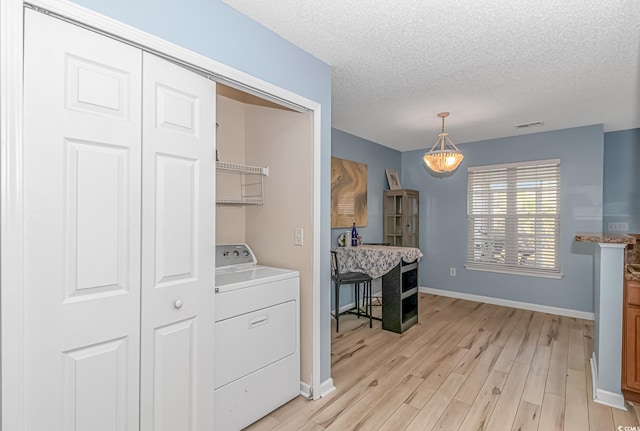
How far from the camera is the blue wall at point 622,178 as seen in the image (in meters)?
4.14

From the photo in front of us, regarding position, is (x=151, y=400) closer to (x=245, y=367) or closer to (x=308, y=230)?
(x=245, y=367)

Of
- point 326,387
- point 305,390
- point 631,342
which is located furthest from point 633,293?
point 305,390

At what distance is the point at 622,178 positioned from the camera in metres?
4.22

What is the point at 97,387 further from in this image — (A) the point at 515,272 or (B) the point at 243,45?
(A) the point at 515,272

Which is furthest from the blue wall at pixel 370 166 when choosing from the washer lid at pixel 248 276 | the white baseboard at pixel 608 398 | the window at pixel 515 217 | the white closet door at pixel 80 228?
the white closet door at pixel 80 228

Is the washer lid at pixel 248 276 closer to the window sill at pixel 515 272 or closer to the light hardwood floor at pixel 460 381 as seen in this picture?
the light hardwood floor at pixel 460 381

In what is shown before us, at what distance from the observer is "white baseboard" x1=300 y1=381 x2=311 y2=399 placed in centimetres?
233

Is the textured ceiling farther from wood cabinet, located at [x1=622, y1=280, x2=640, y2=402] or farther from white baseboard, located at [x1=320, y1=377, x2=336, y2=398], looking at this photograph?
white baseboard, located at [x1=320, y1=377, x2=336, y2=398]

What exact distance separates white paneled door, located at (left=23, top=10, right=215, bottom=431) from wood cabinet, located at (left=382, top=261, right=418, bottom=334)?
238 centimetres

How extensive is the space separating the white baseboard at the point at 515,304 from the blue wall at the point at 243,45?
3.40m

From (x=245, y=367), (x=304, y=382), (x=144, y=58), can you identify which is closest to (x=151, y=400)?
(x=245, y=367)

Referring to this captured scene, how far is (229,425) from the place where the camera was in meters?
1.88

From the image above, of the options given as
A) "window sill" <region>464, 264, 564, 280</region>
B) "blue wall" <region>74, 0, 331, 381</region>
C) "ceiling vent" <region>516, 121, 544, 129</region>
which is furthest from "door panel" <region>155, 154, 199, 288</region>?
"window sill" <region>464, 264, 564, 280</region>

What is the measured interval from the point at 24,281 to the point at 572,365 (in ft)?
12.5
